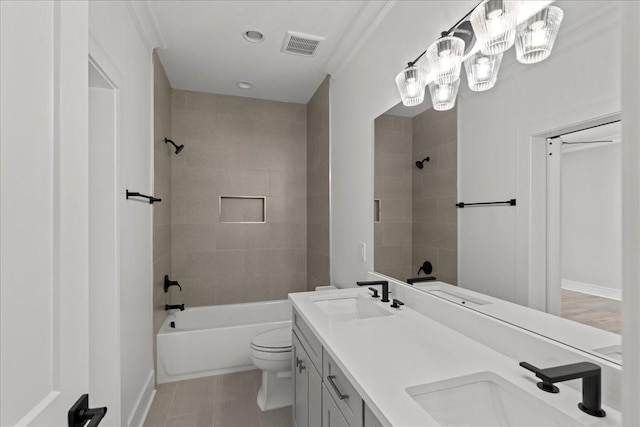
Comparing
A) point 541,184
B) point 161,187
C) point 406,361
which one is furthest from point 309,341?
point 161,187

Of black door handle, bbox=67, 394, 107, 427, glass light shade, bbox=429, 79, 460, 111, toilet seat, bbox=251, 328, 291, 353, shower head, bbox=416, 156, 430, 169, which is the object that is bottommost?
toilet seat, bbox=251, 328, 291, 353

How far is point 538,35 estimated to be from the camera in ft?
3.42

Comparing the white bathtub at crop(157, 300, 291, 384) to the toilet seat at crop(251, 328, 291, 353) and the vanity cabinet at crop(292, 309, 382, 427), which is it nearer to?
the toilet seat at crop(251, 328, 291, 353)

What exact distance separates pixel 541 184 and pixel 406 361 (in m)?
0.72

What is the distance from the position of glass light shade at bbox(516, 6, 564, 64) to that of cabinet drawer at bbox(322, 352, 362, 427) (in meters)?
1.21

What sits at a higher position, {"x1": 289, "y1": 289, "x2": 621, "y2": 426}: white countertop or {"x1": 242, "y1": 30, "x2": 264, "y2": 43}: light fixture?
{"x1": 242, "y1": 30, "x2": 264, "y2": 43}: light fixture

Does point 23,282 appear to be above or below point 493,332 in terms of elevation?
above

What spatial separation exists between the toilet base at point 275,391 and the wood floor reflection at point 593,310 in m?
1.83

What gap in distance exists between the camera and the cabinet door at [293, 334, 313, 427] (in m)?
1.60

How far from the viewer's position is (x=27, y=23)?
1.93ft

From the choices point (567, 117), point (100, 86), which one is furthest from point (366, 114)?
point (100, 86)

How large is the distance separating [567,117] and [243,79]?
2.76 metres

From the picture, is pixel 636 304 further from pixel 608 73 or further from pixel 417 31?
pixel 417 31

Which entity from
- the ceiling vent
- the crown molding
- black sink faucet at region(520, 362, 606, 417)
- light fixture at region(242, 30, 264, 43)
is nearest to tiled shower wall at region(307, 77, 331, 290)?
the crown molding
